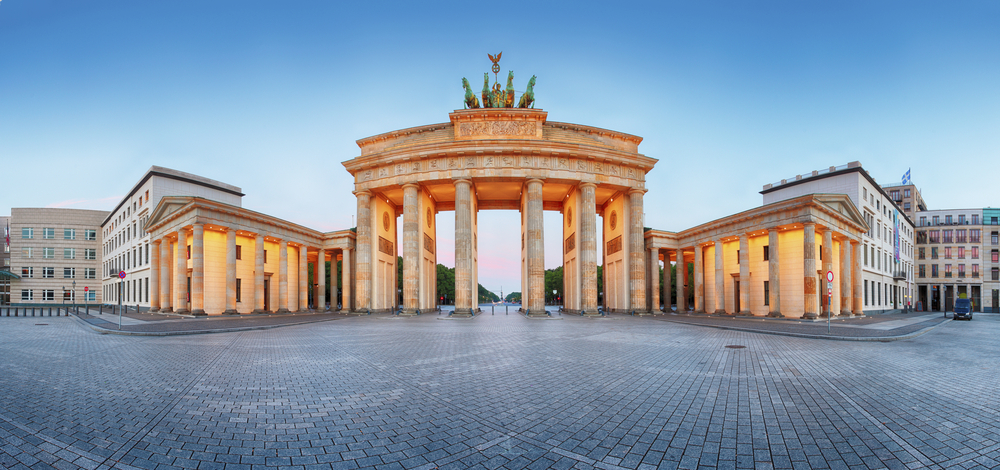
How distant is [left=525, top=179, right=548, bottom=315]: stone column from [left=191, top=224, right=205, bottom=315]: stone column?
85.2 ft

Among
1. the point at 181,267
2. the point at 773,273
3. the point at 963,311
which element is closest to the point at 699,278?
the point at 773,273

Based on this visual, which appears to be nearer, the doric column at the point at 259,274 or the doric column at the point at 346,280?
the doric column at the point at 259,274

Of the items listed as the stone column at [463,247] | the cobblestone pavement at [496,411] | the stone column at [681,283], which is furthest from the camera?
the stone column at [681,283]

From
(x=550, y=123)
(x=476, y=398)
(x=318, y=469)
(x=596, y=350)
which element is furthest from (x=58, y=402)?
(x=550, y=123)

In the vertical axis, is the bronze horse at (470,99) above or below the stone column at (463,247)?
above

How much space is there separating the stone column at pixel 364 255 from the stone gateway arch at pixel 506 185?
10 centimetres

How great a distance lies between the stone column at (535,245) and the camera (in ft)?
123

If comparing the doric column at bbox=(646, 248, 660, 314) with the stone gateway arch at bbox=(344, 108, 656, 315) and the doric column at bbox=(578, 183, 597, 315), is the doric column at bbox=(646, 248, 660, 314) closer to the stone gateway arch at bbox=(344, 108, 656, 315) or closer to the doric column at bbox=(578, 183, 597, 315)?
the stone gateway arch at bbox=(344, 108, 656, 315)

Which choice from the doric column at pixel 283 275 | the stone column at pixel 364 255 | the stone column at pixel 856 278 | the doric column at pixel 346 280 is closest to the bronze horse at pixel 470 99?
the stone column at pixel 364 255

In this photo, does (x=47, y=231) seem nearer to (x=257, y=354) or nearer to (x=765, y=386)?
(x=257, y=354)

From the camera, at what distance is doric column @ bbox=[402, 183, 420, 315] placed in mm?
39406

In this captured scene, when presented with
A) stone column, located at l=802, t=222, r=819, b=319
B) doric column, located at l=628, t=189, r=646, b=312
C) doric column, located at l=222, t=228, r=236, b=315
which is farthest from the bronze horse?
stone column, located at l=802, t=222, r=819, b=319

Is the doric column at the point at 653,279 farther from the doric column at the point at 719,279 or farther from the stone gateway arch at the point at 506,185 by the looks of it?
the doric column at the point at 719,279

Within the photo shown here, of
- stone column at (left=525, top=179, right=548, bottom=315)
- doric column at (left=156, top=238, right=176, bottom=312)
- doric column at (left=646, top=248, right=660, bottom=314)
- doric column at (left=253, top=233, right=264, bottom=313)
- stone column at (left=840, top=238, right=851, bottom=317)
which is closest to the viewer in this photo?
stone column at (left=840, top=238, right=851, bottom=317)
